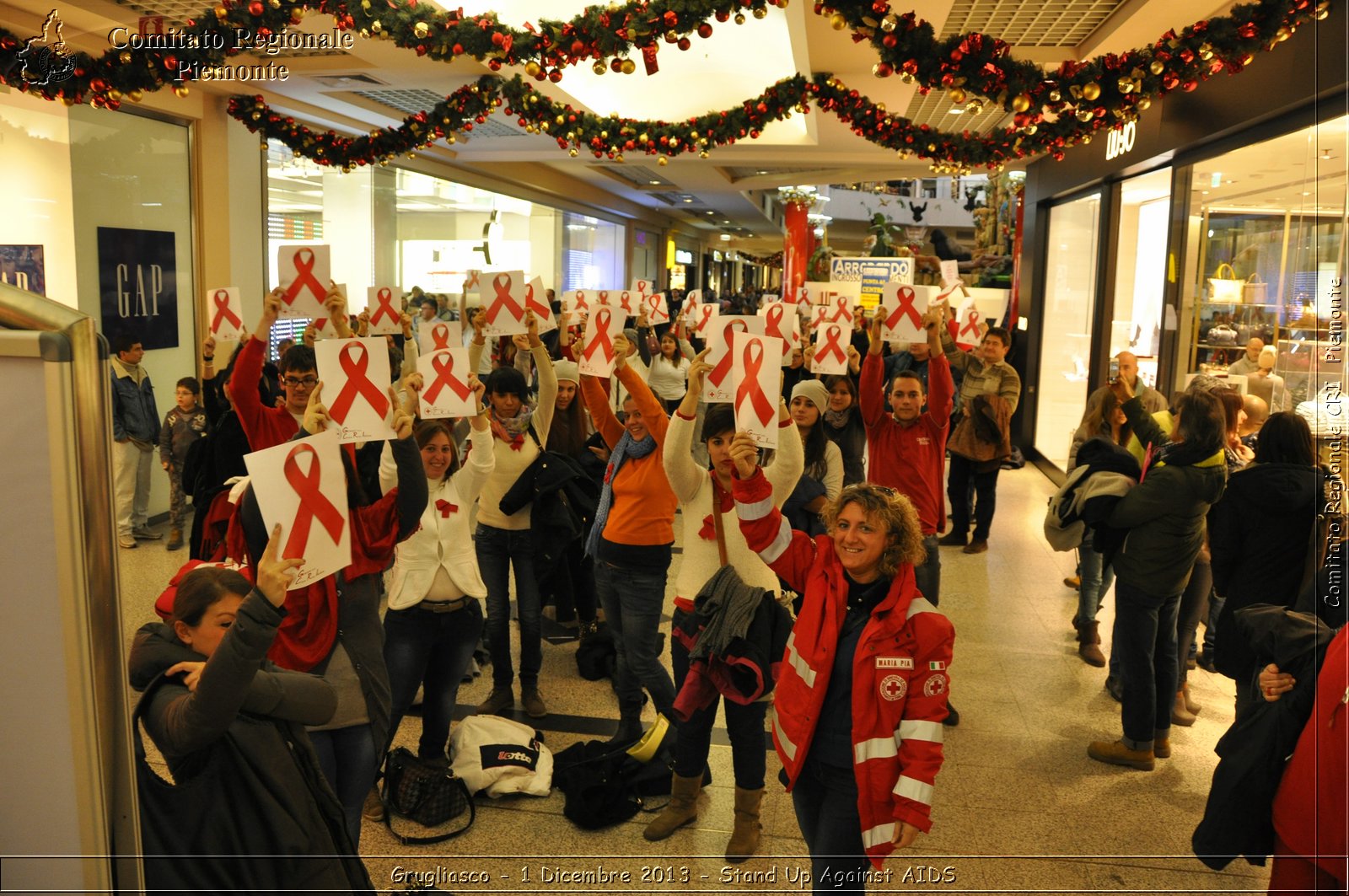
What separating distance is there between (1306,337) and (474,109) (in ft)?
19.4

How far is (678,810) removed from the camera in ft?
12.3

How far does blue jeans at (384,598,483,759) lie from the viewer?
146 inches

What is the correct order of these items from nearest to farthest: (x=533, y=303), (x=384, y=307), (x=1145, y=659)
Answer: (x=1145, y=659), (x=384, y=307), (x=533, y=303)

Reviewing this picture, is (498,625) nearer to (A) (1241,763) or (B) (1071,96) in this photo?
(A) (1241,763)

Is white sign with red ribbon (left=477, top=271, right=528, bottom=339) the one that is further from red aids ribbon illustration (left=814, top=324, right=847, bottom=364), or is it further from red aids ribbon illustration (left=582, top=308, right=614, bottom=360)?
red aids ribbon illustration (left=814, top=324, right=847, bottom=364)

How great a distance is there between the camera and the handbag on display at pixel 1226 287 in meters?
6.90

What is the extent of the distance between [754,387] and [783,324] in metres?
3.70

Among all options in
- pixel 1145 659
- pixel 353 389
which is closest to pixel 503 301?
pixel 353 389

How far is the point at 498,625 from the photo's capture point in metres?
4.74

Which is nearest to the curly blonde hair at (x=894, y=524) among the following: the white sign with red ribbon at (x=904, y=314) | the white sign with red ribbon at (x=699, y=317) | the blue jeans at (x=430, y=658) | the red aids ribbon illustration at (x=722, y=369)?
the red aids ribbon illustration at (x=722, y=369)

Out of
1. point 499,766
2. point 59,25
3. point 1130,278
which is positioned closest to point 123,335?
point 59,25

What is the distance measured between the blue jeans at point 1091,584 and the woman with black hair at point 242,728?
Answer: 485 cm

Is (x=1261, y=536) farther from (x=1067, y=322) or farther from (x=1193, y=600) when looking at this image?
(x=1067, y=322)

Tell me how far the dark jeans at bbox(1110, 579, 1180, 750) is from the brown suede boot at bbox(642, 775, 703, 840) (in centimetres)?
208
